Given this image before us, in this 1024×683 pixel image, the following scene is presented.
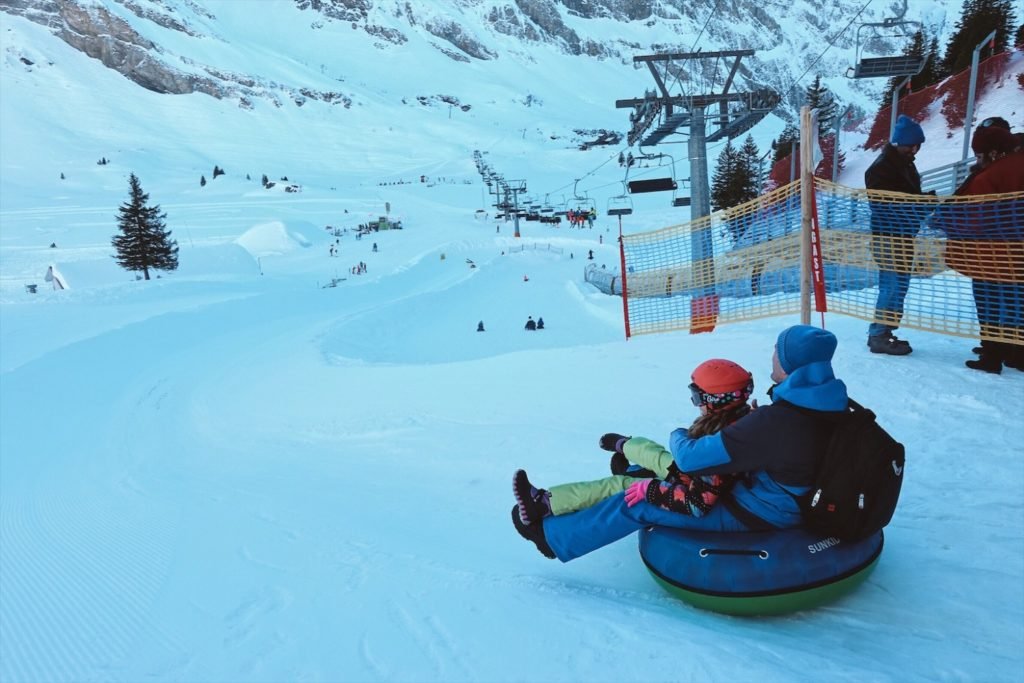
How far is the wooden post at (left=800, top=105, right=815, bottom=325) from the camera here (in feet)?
16.3

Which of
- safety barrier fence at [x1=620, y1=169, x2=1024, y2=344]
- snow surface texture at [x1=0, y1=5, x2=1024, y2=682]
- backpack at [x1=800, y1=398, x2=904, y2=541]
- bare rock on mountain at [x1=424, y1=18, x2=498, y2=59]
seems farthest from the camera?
bare rock on mountain at [x1=424, y1=18, x2=498, y2=59]

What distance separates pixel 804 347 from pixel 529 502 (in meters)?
1.58

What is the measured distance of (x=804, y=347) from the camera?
2.49 meters

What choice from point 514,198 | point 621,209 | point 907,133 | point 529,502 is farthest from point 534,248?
point 529,502

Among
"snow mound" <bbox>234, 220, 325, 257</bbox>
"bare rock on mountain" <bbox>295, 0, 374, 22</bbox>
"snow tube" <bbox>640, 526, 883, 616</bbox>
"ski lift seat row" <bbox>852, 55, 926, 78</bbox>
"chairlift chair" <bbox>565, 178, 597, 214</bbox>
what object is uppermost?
"bare rock on mountain" <bbox>295, 0, 374, 22</bbox>

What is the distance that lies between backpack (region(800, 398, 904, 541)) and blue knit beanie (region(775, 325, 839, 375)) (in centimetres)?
28

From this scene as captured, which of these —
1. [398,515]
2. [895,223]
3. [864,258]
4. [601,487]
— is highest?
[895,223]

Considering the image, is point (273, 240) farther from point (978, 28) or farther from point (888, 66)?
point (978, 28)

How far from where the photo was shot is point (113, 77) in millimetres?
110750

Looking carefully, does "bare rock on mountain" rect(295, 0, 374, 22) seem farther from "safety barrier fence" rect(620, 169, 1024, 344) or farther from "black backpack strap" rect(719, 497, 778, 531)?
"black backpack strap" rect(719, 497, 778, 531)

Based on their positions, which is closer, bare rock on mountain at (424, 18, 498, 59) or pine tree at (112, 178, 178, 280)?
pine tree at (112, 178, 178, 280)

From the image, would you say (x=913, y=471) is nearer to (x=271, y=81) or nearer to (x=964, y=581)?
(x=964, y=581)

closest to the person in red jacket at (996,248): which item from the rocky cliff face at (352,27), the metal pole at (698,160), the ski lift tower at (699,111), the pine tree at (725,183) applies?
the ski lift tower at (699,111)

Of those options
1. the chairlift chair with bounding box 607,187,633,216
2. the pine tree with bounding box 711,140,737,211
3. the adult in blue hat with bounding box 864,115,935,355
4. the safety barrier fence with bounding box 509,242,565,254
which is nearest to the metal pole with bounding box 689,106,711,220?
the chairlift chair with bounding box 607,187,633,216
